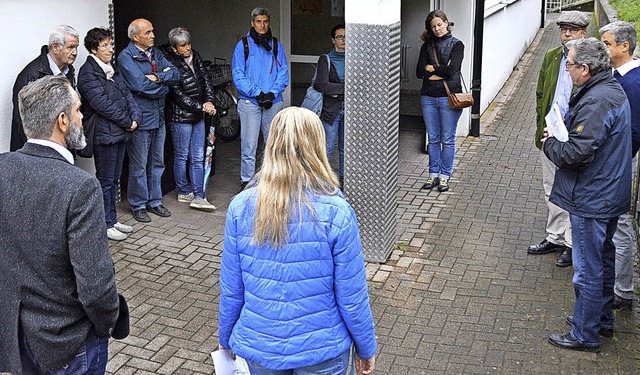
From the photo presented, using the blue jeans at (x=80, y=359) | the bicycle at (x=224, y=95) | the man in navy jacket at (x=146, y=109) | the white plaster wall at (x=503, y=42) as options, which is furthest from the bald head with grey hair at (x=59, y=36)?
the white plaster wall at (x=503, y=42)

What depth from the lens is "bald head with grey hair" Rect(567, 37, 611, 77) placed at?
5273 mm

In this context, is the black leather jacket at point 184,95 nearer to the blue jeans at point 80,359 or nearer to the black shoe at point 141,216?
the black shoe at point 141,216

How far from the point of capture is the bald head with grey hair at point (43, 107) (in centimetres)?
346

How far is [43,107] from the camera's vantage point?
137 inches

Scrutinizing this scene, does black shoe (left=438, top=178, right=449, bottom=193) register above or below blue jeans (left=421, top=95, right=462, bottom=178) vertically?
below

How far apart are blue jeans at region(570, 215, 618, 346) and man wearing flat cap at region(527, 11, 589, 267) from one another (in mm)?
1461

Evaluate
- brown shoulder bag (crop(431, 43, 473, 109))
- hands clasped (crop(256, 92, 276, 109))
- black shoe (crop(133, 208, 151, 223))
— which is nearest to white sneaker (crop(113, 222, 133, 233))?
black shoe (crop(133, 208, 151, 223))

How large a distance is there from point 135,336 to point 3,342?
2324 mm

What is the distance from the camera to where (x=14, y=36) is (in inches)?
275

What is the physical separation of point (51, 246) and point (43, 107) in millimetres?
587

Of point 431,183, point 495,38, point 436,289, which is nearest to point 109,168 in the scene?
point 436,289

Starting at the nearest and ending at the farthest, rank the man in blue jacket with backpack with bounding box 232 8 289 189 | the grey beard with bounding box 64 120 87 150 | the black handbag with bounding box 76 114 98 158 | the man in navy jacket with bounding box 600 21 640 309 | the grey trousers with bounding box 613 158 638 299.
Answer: the grey beard with bounding box 64 120 87 150
the man in navy jacket with bounding box 600 21 640 309
the grey trousers with bounding box 613 158 638 299
the black handbag with bounding box 76 114 98 158
the man in blue jacket with backpack with bounding box 232 8 289 189

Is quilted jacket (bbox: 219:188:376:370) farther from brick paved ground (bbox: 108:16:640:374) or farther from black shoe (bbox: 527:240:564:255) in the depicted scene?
black shoe (bbox: 527:240:564:255)

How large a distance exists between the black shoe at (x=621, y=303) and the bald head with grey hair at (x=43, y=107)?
176 inches
